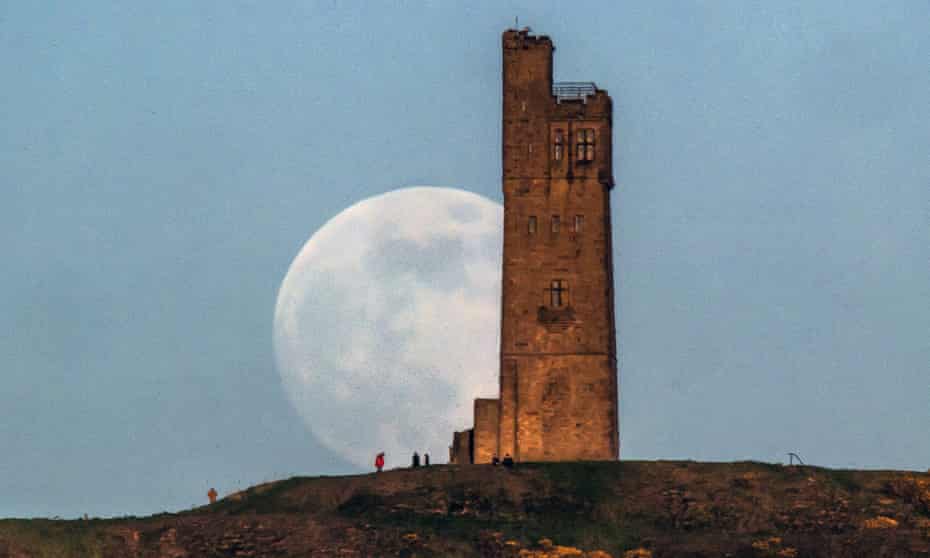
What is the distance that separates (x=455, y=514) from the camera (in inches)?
3056

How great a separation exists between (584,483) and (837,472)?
1164cm

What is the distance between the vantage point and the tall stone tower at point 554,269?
96188 mm

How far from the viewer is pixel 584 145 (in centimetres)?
9906

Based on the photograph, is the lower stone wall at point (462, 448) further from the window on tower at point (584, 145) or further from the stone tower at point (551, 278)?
the window on tower at point (584, 145)

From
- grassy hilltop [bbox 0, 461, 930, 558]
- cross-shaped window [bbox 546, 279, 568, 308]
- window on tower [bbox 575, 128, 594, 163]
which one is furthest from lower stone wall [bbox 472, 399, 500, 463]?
window on tower [bbox 575, 128, 594, 163]

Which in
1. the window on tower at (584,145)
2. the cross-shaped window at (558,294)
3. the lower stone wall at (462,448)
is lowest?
the lower stone wall at (462,448)

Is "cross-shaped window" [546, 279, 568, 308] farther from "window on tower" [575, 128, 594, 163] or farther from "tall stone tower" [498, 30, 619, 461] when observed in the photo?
"window on tower" [575, 128, 594, 163]

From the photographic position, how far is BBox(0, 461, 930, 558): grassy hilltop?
69500 millimetres

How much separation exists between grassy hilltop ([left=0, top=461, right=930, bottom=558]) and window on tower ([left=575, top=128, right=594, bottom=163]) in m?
20.0

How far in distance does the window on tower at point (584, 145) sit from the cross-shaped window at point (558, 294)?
23.2 feet

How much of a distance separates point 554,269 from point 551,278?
53 cm

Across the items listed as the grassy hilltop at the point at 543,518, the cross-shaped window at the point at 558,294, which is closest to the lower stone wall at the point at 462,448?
the cross-shaped window at the point at 558,294

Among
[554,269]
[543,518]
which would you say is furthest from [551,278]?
[543,518]

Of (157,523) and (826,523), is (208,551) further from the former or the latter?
(826,523)
